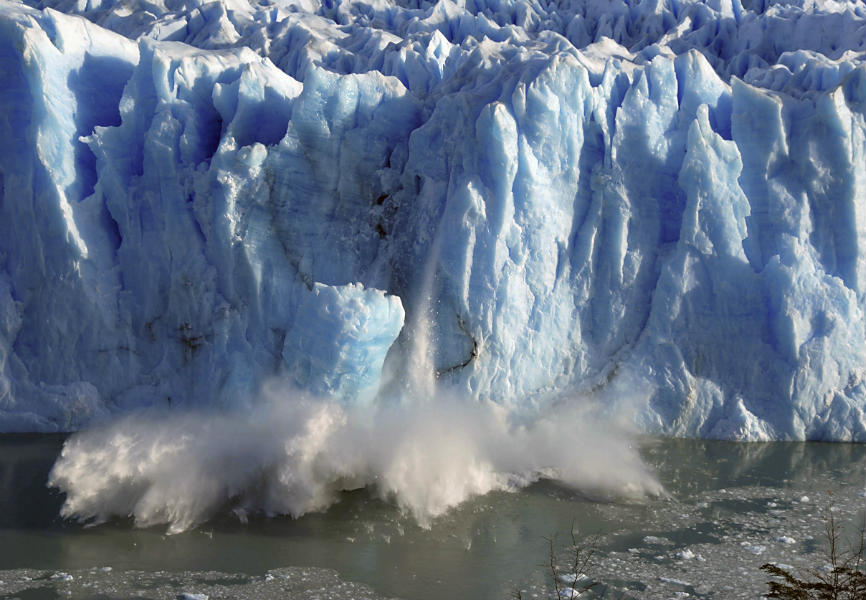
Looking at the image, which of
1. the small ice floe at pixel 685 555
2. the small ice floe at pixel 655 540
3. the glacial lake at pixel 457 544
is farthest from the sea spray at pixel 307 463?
the small ice floe at pixel 685 555

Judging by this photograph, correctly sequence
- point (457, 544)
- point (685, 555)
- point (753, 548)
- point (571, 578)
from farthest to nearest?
point (457, 544), point (753, 548), point (685, 555), point (571, 578)

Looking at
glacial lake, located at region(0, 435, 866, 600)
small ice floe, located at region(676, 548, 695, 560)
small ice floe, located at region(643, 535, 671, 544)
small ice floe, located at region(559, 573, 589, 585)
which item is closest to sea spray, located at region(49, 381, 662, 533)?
glacial lake, located at region(0, 435, 866, 600)

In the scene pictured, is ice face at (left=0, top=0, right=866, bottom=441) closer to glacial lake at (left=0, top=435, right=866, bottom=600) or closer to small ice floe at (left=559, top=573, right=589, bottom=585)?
glacial lake at (left=0, top=435, right=866, bottom=600)

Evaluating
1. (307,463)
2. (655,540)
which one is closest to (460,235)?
(307,463)

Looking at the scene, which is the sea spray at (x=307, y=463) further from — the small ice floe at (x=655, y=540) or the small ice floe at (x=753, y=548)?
the small ice floe at (x=753, y=548)

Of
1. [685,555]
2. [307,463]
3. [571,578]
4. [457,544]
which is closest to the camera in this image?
[571,578]

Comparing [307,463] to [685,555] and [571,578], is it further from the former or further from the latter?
[685,555]
